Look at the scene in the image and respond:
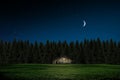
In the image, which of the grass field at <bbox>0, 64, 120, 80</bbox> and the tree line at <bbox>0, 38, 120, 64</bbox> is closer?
the grass field at <bbox>0, 64, 120, 80</bbox>

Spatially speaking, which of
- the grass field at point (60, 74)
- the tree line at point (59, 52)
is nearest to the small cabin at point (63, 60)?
the tree line at point (59, 52)

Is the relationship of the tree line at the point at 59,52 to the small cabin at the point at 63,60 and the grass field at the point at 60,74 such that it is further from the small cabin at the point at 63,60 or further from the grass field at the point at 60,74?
the grass field at the point at 60,74

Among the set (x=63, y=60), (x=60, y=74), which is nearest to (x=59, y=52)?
(x=63, y=60)

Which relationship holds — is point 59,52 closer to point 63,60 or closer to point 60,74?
point 63,60

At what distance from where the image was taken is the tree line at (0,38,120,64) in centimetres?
12631

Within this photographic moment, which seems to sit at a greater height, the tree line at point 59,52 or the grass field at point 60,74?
the tree line at point 59,52

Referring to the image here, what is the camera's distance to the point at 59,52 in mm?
134000

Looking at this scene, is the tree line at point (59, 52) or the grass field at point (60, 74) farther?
the tree line at point (59, 52)

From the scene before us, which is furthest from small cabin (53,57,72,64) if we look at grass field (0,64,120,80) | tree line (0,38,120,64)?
grass field (0,64,120,80)

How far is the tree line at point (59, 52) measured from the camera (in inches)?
4973

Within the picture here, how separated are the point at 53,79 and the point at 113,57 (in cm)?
9374

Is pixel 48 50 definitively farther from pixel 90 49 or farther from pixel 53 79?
pixel 53 79

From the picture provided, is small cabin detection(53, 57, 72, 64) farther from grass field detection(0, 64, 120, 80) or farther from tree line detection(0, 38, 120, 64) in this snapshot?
grass field detection(0, 64, 120, 80)

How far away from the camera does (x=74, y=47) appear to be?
133625mm
